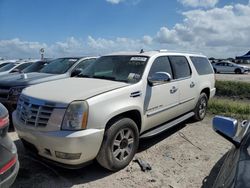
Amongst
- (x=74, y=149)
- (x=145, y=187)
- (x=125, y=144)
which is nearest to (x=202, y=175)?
(x=145, y=187)

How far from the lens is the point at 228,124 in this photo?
2676 millimetres

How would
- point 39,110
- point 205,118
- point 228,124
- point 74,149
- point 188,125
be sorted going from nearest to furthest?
point 228,124 → point 74,149 → point 39,110 → point 188,125 → point 205,118

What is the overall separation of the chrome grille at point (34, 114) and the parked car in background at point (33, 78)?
2.43m

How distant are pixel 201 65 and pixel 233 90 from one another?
793cm

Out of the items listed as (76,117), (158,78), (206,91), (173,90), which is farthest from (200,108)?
(76,117)

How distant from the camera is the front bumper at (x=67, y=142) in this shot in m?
3.55

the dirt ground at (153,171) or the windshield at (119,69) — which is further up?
the windshield at (119,69)

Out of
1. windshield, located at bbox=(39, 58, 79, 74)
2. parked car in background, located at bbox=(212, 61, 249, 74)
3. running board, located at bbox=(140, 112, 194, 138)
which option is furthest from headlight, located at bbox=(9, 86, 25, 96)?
parked car in background, located at bbox=(212, 61, 249, 74)

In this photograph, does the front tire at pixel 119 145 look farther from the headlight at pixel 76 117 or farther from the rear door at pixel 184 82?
the rear door at pixel 184 82

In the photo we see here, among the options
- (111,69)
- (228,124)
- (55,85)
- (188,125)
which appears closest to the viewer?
(228,124)

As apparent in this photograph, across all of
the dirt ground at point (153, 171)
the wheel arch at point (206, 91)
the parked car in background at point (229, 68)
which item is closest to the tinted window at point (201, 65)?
the wheel arch at point (206, 91)

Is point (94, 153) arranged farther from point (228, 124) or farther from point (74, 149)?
point (228, 124)

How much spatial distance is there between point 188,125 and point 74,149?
394 centimetres

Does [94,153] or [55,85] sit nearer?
[94,153]
